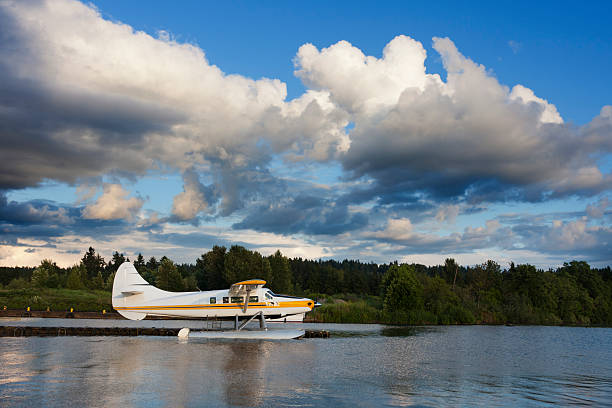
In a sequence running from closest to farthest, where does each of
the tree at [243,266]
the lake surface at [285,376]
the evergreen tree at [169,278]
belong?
1. the lake surface at [285,376]
2. the tree at [243,266]
3. the evergreen tree at [169,278]

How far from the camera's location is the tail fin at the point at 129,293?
2556 cm

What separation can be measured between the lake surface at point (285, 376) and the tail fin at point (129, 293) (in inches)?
145

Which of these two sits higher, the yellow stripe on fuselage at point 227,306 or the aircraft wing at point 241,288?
the aircraft wing at point 241,288

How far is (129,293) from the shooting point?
83.7 feet

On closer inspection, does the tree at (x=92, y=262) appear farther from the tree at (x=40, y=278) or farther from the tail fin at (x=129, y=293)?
the tail fin at (x=129, y=293)

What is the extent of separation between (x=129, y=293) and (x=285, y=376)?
1544 cm

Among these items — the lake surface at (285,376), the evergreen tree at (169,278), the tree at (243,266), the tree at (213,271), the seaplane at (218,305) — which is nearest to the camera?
the lake surface at (285,376)

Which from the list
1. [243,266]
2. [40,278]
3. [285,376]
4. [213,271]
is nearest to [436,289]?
[243,266]

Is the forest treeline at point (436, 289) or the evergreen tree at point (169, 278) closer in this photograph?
the forest treeline at point (436, 289)

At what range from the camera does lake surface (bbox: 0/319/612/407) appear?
33.3 feet

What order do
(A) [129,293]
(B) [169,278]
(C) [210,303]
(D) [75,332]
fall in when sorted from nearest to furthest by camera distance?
(C) [210,303], (A) [129,293], (D) [75,332], (B) [169,278]

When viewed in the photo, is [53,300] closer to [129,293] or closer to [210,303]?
[129,293]

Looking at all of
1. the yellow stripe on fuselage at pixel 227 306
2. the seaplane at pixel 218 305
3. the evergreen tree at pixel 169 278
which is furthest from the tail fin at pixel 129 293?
the evergreen tree at pixel 169 278

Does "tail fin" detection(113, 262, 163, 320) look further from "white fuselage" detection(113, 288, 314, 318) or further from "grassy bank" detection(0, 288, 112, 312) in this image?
"grassy bank" detection(0, 288, 112, 312)
